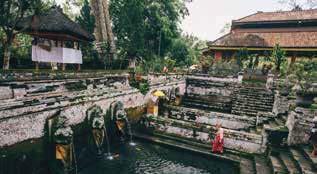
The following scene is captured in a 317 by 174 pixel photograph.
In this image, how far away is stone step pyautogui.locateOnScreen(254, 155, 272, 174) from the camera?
27.3 ft

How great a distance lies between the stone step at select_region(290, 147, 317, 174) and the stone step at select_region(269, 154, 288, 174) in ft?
1.63

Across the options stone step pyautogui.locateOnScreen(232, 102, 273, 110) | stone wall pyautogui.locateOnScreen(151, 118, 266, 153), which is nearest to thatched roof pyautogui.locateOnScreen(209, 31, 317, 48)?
stone step pyautogui.locateOnScreen(232, 102, 273, 110)

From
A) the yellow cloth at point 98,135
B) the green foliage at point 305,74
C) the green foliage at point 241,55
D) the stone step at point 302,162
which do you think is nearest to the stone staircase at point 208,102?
the green foliage at point 305,74

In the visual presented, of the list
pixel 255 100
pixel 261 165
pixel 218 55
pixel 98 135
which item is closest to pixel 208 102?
pixel 255 100

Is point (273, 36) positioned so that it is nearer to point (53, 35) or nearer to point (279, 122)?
point (279, 122)

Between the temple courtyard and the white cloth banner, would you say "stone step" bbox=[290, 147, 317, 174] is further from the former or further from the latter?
the white cloth banner

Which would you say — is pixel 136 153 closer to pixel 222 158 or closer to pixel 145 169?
pixel 145 169

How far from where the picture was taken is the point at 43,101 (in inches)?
291

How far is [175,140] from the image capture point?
37.1ft

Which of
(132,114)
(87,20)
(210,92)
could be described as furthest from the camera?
(87,20)

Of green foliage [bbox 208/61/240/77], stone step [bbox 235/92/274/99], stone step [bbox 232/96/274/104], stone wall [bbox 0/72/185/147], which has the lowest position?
stone step [bbox 232/96/274/104]

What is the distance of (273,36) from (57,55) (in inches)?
843

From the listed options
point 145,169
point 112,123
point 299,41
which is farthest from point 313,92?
point 299,41

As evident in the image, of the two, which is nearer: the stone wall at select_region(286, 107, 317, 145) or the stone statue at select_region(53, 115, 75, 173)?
the stone statue at select_region(53, 115, 75, 173)
